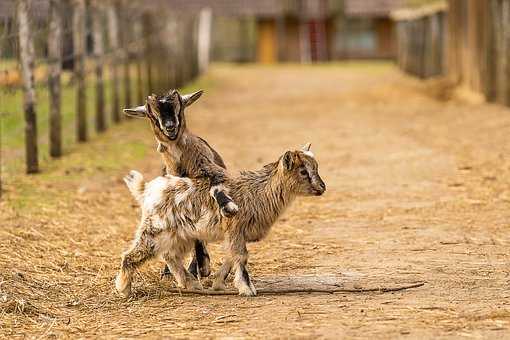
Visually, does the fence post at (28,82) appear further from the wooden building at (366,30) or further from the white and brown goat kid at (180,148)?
the wooden building at (366,30)

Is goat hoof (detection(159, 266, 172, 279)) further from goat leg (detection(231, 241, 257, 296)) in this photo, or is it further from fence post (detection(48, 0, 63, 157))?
fence post (detection(48, 0, 63, 157))

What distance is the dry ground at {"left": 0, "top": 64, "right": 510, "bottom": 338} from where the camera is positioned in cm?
788

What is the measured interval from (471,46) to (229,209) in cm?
1912

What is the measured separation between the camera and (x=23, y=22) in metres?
15.5

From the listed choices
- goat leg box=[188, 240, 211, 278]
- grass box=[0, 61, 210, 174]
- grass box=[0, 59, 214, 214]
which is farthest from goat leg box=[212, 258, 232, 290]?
grass box=[0, 61, 210, 174]

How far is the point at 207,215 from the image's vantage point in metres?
8.76

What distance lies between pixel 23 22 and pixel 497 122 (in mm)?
8776

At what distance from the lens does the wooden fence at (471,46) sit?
23.0 meters

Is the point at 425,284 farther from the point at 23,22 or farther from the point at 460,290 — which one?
the point at 23,22

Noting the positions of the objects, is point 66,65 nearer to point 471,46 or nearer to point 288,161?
point 471,46

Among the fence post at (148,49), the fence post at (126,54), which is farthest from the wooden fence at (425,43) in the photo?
the fence post at (126,54)

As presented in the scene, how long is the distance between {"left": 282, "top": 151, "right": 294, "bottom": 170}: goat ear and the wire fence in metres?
6.06

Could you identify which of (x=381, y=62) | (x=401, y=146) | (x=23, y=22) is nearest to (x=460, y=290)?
(x=23, y=22)

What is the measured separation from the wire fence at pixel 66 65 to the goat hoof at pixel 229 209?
621cm
